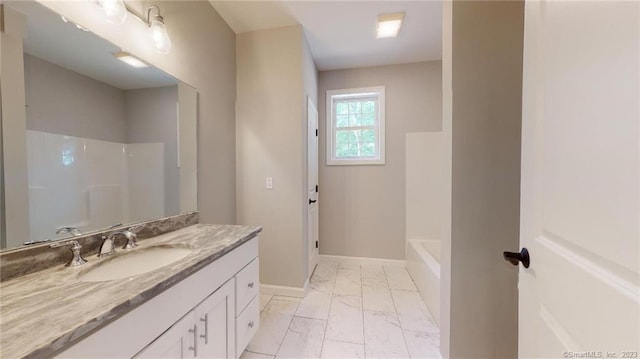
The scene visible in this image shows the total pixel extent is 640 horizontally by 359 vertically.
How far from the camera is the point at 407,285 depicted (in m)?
2.56

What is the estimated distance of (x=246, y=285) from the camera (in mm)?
1438

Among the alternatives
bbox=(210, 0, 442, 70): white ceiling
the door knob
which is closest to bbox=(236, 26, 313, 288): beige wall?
bbox=(210, 0, 442, 70): white ceiling

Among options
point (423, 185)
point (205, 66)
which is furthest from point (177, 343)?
point (423, 185)

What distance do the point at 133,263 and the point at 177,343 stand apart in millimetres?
471

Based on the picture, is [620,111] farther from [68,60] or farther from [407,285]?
[407,285]

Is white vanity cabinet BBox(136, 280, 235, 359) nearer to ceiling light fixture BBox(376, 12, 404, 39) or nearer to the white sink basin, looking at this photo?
the white sink basin

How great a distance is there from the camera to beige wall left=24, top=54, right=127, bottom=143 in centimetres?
93

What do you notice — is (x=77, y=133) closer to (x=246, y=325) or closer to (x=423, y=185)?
(x=246, y=325)

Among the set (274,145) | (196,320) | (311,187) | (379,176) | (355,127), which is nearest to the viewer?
(196,320)

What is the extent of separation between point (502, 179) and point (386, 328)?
138 cm

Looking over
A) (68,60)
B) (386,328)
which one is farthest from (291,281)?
(68,60)

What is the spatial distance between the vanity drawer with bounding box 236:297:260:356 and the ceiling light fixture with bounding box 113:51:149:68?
5.12 ft

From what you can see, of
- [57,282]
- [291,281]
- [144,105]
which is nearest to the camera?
[57,282]

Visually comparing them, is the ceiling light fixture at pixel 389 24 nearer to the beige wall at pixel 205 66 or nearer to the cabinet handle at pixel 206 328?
the beige wall at pixel 205 66
